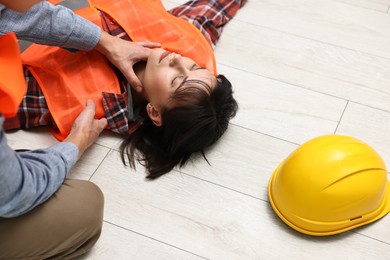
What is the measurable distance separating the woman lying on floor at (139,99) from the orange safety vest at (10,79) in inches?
17.0

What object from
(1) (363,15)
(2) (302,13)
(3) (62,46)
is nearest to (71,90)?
(3) (62,46)

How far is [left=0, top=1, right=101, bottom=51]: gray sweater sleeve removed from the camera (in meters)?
1.03

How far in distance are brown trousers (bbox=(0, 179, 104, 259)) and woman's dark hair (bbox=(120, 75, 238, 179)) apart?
23 cm

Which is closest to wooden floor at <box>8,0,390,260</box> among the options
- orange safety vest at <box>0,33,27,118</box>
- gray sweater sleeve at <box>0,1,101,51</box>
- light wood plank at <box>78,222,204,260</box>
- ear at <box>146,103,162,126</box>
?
light wood plank at <box>78,222,204,260</box>

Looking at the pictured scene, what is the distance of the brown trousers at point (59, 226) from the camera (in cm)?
83

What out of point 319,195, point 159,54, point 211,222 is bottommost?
point 211,222

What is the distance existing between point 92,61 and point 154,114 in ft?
0.68

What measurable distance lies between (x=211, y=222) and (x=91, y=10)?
0.63 m

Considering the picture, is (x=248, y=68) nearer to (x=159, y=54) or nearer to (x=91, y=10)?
(x=159, y=54)

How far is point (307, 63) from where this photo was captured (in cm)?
142

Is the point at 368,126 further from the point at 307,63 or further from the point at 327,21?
the point at 327,21

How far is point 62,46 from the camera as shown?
1.11 metres

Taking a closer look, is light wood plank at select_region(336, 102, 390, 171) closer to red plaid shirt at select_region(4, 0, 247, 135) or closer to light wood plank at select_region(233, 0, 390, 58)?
light wood plank at select_region(233, 0, 390, 58)

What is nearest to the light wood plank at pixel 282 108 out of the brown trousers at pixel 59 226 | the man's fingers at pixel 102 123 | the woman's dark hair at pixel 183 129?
the woman's dark hair at pixel 183 129
